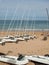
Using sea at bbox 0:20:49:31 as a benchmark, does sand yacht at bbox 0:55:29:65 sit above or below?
below

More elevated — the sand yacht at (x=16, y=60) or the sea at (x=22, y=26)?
the sea at (x=22, y=26)

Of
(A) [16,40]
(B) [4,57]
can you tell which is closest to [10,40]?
(A) [16,40]

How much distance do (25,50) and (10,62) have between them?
12.7 ft

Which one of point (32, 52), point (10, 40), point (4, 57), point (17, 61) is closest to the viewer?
point (17, 61)

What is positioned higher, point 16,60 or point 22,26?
point 22,26

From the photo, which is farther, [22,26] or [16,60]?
[22,26]

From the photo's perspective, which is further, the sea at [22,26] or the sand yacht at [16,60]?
the sea at [22,26]

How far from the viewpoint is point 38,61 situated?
9625 mm

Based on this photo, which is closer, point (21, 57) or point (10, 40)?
point (21, 57)

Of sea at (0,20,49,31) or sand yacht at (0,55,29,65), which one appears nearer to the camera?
sand yacht at (0,55,29,65)

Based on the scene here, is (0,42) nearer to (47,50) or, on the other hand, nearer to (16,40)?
(16,40)

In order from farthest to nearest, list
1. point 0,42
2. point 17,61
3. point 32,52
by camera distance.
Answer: point 0,42 → point 32,52 → point 17,61

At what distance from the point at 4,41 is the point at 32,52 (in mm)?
3327

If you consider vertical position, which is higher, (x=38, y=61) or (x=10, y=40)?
(x=10, y=40)
